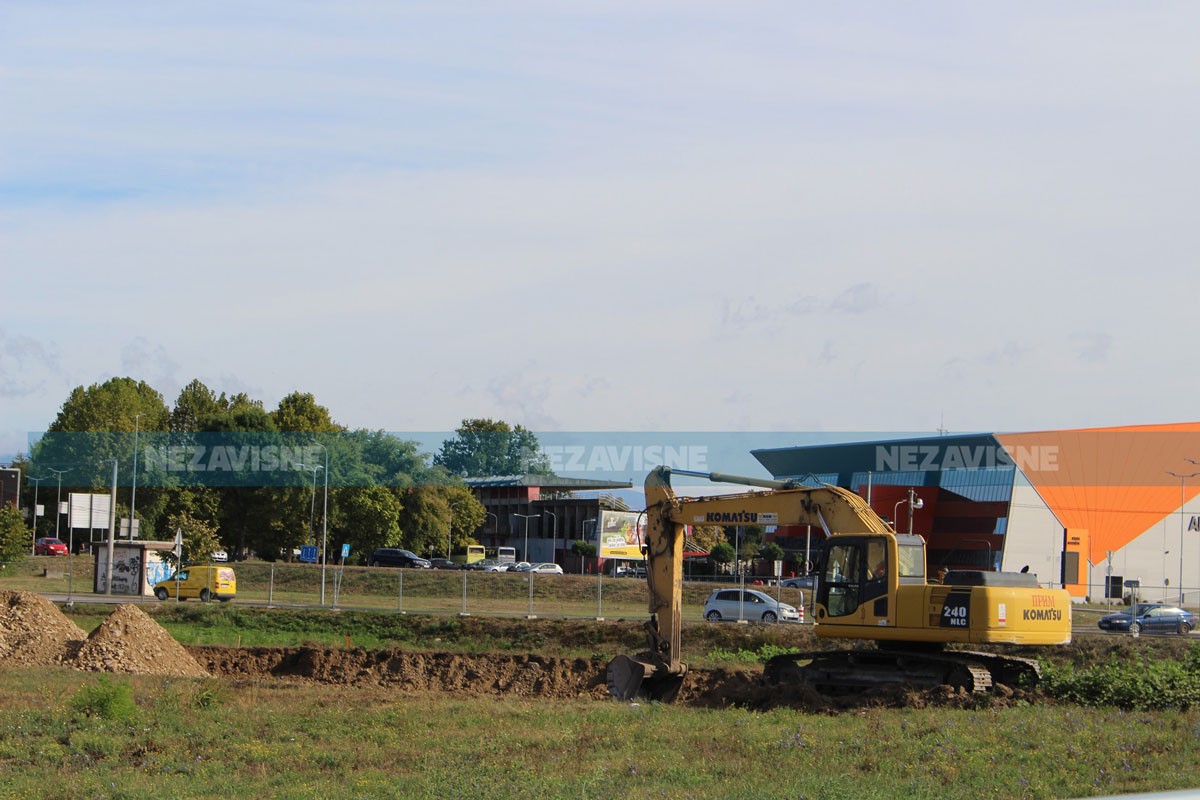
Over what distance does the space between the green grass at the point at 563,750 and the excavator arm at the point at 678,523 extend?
9.02ft

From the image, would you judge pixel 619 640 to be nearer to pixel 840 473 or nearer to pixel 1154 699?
pixel 1154 699

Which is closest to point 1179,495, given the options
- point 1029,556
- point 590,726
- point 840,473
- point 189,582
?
point 1029,556

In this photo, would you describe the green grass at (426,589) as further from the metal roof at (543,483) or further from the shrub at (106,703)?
the metal roof at (543,483)

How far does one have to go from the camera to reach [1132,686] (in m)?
18.2

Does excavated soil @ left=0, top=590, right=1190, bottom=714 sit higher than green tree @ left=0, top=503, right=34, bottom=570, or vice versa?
green tree @ left=0, top=503, right=34, bottom=570

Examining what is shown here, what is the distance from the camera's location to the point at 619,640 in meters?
35.0

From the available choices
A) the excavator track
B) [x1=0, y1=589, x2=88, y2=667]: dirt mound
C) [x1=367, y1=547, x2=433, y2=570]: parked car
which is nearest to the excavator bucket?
the excavator track

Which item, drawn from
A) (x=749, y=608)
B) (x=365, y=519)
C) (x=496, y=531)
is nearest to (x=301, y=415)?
(x=365, y=519)

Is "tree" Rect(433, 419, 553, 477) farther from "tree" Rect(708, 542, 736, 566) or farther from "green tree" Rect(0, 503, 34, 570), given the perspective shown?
"green tree" Rect(0, 503, 34, 570)

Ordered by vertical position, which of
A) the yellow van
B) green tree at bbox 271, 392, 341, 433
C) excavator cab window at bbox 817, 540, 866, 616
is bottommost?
the yellow van

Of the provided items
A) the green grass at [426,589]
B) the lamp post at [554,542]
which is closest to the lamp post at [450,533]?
the lamp post at [554,542]

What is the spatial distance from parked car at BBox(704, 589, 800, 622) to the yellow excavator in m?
20.7

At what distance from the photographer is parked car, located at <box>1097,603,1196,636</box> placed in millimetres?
43500

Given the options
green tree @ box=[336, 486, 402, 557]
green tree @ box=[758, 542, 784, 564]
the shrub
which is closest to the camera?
the shrub
